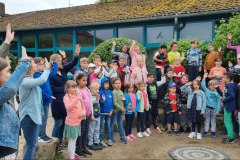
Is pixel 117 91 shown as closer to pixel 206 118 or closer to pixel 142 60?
pixel 142 60

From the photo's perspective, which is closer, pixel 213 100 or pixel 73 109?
pixel 73 109

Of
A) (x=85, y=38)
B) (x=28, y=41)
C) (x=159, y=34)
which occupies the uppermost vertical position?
(x=28, y=41)

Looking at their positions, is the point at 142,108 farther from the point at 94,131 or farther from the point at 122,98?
the point at 94,131

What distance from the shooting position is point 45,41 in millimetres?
18000

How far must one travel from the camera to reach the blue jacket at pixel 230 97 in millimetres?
6457

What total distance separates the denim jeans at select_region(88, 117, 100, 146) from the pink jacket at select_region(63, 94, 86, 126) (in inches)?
29.7

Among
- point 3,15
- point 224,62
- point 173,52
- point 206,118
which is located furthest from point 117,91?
point 3,15

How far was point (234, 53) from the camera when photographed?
809 cm

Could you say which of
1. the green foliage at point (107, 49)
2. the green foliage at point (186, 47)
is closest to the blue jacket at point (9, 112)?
the green foliage at point (107, 49)

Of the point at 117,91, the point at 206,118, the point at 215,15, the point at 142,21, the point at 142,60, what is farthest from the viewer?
the point at 142,21

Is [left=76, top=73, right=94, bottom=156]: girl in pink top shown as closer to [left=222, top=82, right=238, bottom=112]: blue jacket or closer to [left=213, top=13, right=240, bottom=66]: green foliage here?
[left=222, top=82, right=238, bottom=112]: blue jacket

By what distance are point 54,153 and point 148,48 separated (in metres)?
9.83

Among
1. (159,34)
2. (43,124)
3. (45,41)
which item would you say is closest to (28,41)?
(45,41)

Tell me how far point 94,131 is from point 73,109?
1.14 m
